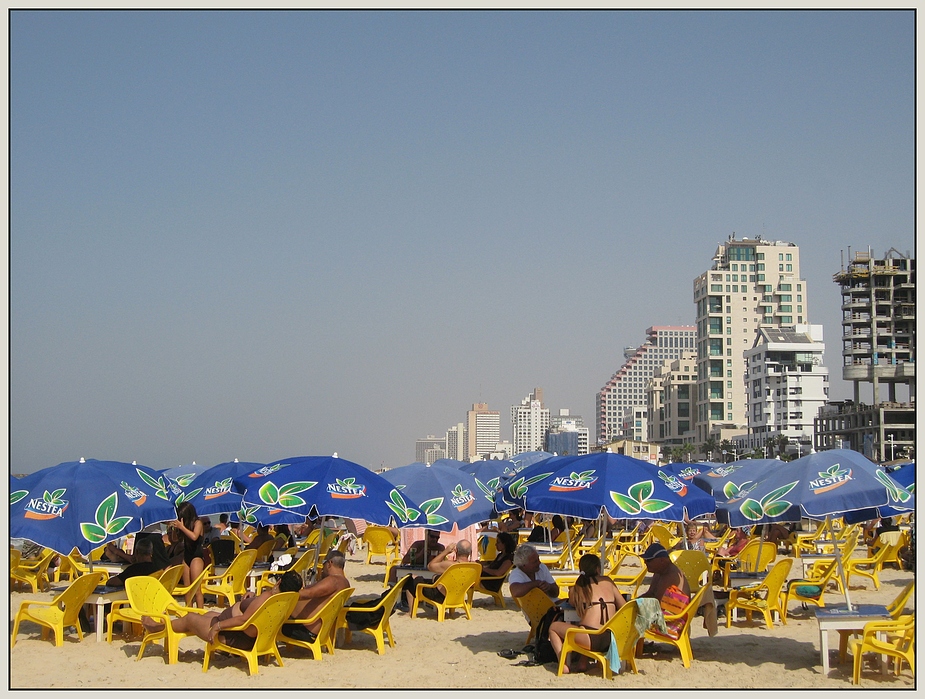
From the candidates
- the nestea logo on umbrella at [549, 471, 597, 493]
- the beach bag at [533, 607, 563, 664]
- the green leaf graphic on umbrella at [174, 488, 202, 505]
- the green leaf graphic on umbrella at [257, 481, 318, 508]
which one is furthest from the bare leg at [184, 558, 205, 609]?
the beach bag at [533, 607, 563, 664]

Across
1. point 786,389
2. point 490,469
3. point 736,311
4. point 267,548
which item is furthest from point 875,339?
point 267,548

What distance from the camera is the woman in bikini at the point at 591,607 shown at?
8008mm

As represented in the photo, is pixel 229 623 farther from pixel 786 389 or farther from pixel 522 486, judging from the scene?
pixel 786 389

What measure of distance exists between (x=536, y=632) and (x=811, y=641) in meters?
2.71

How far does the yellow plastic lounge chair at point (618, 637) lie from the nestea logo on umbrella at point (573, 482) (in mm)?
2155

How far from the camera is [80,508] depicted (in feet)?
32.1

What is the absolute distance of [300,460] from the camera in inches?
432

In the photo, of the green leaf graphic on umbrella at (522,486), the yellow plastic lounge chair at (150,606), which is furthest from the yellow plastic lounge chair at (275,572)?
the green leaf graphic on umbrella at (522,486)

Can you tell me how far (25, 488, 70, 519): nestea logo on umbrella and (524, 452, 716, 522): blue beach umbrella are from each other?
4593 millimetres

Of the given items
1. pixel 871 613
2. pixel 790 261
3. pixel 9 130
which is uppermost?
pixel 790 261

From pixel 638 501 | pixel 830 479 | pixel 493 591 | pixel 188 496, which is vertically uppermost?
pixel 830 479

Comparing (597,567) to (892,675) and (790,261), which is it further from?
(790,261)

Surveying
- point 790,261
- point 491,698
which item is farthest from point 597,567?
point 790,261

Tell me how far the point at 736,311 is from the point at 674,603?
12875cm
